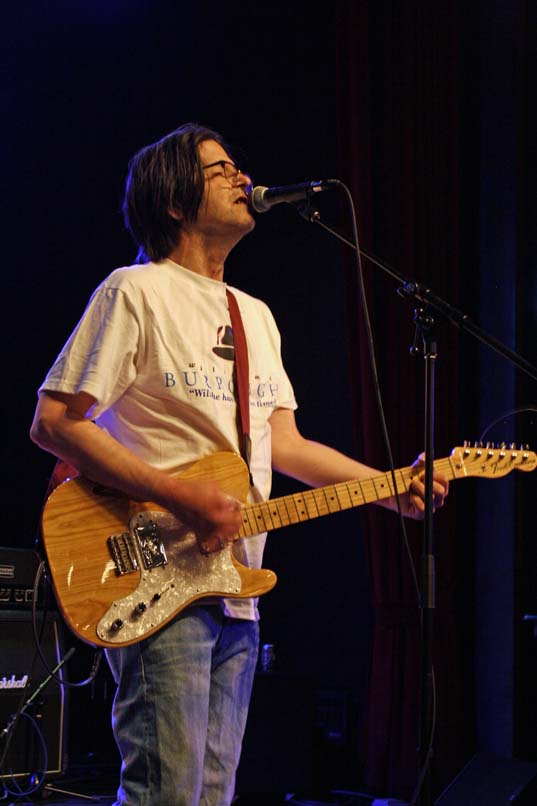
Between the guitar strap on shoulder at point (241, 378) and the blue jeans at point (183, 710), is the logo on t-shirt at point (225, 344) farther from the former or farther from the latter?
the blue jeans at point (183, 710)

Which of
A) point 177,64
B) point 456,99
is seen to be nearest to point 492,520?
point 456,99

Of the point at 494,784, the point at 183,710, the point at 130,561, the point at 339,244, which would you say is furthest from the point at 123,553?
the point at 339,244

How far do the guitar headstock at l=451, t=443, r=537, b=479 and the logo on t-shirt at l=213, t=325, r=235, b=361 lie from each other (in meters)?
→ 0.73

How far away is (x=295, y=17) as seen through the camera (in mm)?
5473

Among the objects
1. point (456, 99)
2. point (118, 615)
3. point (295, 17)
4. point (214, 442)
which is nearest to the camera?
point (118, 615)

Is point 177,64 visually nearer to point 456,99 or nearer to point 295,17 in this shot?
point 295,17

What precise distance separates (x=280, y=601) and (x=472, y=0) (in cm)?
353

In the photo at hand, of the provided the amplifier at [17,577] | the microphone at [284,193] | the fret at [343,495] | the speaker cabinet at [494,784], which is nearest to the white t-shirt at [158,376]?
the fret at [343,495]

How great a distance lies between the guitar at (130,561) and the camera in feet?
7.09

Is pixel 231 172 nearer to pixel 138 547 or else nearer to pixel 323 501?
pixel 323 501

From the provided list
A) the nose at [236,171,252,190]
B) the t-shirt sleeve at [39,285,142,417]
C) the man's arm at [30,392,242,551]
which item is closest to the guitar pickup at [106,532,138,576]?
the man's arm at [30,392,242,551]

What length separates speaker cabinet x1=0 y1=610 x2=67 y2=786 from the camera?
4461 millimetres

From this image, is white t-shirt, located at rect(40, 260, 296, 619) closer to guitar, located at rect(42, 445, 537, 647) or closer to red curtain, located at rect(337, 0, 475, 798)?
guitar, located at rect(42, 445, 537, 647)

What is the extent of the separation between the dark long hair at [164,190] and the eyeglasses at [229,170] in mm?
58
